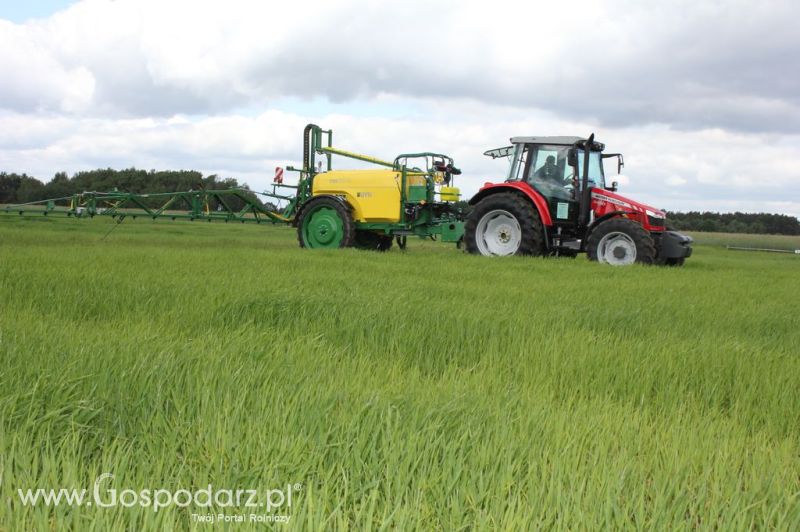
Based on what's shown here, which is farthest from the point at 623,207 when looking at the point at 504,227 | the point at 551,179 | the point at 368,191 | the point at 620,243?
the point at 368,191

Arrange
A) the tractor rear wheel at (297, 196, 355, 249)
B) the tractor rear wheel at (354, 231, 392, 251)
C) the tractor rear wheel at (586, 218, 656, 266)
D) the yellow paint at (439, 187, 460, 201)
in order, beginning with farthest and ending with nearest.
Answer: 1. the tractor rear wheel at (354, 231, 392, 251)
2. the yellow paint at (439, 187, 460, 201)
3. the tractor rear wheel at (297, 196, 355, 249)
4. the tractor rear wheel at (586, 218, 656, 266)

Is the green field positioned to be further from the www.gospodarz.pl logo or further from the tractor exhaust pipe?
the tractor exhaust pipe

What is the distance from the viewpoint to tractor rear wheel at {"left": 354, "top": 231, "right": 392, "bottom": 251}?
46.9ft

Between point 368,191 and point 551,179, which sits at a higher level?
point 551,179

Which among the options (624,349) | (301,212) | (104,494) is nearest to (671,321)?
(624,349)

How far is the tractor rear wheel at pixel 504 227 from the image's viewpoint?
11828mm

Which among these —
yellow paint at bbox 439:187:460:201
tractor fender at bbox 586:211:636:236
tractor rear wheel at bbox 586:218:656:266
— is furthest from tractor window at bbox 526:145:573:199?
yellow paint at bbox 439:187:460:201

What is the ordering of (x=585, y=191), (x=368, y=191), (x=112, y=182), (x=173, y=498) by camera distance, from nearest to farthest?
(x=173, y=498) → (x=585, y=191) → (x=368, y=191) → (x=112, y=182)

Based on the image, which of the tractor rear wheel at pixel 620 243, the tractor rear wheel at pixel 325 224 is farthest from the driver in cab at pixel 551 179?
the tractor rear wheel at pixel 325 224

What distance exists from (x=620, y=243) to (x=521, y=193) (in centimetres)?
192

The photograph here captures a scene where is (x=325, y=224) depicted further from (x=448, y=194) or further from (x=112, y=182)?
(x=112, y=182)

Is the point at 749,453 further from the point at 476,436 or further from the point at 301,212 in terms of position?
the point at 301,212

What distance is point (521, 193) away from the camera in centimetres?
1226

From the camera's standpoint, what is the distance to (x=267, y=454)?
2.12m
